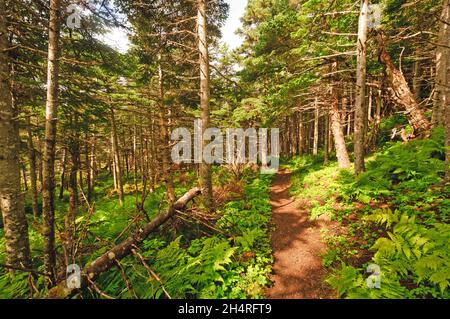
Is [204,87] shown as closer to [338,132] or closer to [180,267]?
[180,267]

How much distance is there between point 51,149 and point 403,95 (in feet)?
43.6

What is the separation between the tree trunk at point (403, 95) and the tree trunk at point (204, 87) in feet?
26.3

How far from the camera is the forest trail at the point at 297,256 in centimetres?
469

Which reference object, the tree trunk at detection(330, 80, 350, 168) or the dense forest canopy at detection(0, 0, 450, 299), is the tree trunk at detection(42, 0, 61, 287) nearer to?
the dense forest canopy at detection(0, 0, 450, 299)

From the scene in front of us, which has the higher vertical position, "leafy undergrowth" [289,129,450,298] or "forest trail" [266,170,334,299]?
"leafy undergrowth" [289,129,450,298]

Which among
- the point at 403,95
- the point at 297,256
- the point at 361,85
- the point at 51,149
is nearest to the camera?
the point at 51,149

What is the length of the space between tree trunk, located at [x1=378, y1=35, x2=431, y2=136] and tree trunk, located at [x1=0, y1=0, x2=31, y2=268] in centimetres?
1294

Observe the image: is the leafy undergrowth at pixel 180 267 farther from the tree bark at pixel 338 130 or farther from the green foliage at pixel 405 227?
the tree bark at pixel 338 130

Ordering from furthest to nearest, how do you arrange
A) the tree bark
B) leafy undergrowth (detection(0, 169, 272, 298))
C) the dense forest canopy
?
the tree bark, leafy undergrowth (detection(0, 169, 272, 298)), the dense forest canopy

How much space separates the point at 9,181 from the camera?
4.49 meters

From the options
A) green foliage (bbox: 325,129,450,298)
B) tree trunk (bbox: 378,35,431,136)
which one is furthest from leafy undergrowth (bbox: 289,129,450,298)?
tree trunk (bbox: 378,35,431,136)

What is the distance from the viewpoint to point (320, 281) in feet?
15.8

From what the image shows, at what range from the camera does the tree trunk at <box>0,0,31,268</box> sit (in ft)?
14.3

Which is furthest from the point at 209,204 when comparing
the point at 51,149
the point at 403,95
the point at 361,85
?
the point at 403,95
